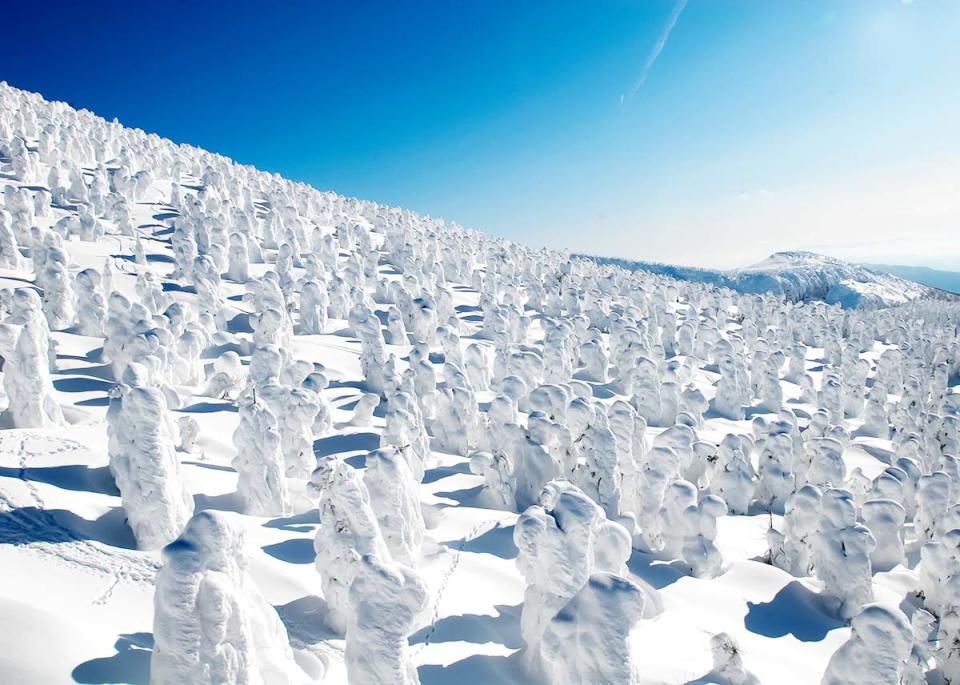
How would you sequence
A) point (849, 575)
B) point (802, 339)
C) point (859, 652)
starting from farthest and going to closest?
point (802, 339) < point (849, 575) < point (859, 652)

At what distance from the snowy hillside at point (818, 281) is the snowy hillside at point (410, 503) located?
316 ft

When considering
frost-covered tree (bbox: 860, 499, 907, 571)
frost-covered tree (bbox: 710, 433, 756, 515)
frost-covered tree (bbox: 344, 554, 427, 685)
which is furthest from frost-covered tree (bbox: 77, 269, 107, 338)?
frost-covered tree (bbox: 860, 499, 907, 571)

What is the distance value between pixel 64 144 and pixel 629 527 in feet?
140

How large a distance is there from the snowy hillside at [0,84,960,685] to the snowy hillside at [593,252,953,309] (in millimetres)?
96265

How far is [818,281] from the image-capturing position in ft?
443

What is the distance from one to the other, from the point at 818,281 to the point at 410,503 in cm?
15298

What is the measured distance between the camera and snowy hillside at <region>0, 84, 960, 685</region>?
15.5 feet

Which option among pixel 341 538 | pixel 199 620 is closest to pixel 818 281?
pixel 341 538

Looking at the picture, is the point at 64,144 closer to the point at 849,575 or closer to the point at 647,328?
the point at 647,328

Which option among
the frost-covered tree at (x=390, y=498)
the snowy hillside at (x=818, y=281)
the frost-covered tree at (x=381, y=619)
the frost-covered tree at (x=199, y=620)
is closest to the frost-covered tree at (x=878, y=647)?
the frost-covered tree at (x=381, y=619)

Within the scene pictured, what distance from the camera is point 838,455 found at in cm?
1426

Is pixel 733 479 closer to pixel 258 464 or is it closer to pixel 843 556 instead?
pixel 843 556

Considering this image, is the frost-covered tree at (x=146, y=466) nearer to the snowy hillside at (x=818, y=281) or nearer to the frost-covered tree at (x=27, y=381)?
the frost-covered tree at (x=27, y=381)

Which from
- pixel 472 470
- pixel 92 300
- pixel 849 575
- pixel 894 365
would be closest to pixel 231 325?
pixel 92 300
